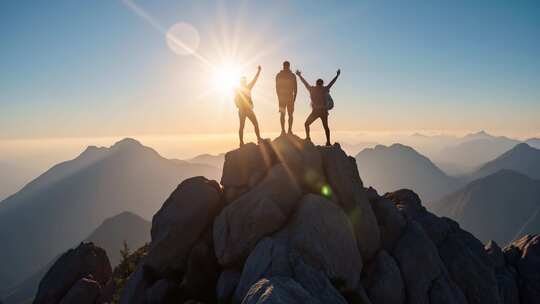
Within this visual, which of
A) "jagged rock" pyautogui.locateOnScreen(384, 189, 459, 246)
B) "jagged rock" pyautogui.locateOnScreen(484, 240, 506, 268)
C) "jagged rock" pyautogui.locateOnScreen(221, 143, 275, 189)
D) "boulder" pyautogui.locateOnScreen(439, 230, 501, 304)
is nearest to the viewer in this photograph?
"jagged rock" pyautogui.locateOnScreen(221, 143, 275, 189)

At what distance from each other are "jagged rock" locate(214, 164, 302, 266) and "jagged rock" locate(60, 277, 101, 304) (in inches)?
769

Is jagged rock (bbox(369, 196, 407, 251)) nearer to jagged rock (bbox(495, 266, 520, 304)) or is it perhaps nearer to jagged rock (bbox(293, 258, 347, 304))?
jagged rock (bbox(293, 258, 347, 304))

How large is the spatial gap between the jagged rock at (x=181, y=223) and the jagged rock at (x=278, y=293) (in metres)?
11.3

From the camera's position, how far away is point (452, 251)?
2923 cm

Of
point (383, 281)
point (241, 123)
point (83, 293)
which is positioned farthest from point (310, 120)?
point (83, 293)

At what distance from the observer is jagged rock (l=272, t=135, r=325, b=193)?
24.3 metres

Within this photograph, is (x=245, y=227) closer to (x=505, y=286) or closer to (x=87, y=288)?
(x=87, y=288)

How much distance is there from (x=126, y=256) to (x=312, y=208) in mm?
23092

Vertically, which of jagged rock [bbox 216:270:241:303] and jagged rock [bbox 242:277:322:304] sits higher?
jagged rock [bbox 242:277:322:304]

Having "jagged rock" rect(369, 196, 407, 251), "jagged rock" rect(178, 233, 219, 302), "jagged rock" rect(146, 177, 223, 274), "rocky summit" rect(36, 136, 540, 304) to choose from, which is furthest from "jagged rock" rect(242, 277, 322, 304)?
"jagged rock" rect(369, 196, 407, 251)

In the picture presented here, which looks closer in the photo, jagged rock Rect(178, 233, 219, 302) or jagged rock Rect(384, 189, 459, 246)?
jagged rock Rect(178, 233, 219, 302)

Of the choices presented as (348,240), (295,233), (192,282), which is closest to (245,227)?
(295,233)

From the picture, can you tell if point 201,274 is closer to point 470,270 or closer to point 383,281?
point 383,281

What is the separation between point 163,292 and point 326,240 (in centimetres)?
1120
